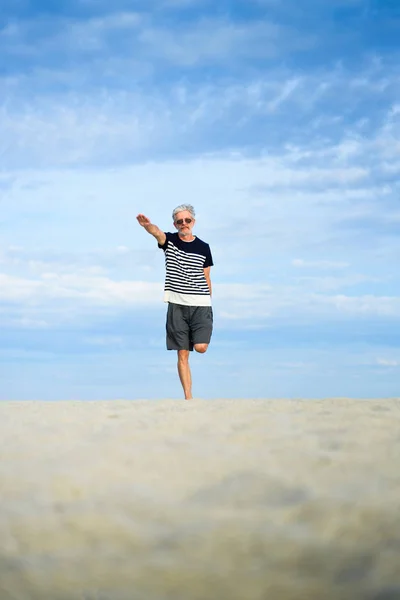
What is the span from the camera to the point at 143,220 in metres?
7.21

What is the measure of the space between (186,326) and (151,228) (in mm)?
1135

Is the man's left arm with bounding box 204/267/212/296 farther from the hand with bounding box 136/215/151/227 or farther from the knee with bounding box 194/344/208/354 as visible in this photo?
the hand with bounding box 136/215/151/227

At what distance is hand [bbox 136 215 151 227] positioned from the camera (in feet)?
23.6

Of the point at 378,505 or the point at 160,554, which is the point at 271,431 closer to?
the point at 378,505

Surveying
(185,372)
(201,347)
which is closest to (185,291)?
(201,347)

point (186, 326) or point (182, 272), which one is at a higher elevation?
point (182, 272)

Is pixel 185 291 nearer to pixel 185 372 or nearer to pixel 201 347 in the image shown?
pixel 201 347

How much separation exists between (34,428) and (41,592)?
2.45 meters

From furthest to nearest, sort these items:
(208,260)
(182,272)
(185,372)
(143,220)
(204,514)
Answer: (208,260), (182,272), (185,372), (143,220), (204,514)

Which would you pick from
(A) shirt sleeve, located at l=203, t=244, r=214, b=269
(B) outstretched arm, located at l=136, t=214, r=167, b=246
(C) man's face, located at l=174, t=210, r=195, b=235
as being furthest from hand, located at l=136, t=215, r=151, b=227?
(A) shirt sleeve, located at l=203, t=244, r=214, b=269

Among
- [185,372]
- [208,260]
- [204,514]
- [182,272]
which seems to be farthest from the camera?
[208,260]

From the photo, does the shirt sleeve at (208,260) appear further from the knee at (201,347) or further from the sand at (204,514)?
the sand at (204,514)

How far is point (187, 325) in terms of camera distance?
7.54 meters

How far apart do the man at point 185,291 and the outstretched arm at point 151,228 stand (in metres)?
0.01
